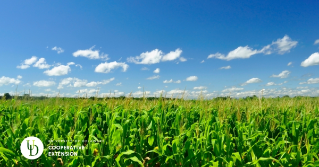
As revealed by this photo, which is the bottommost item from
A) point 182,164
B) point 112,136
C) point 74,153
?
point 182,164

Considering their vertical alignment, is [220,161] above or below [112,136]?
below

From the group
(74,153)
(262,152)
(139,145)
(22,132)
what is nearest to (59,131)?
(22,132)

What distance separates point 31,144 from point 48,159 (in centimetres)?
38

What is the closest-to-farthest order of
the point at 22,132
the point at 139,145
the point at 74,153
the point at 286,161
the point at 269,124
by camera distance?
the point at 286,161 → the point at 74,153 → the point at 139,145 → the point at 22,132 → the point at 269,124

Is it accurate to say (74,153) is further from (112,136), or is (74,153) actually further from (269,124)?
(269,124)

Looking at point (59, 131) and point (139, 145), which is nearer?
point (139, 145)

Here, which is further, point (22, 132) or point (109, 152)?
point (22, 132)

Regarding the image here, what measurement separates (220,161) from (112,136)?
1.59m

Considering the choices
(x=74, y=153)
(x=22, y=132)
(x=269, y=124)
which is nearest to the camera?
(x=74, y=153)

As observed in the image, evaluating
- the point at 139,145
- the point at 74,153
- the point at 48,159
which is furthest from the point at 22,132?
the point at 139,145

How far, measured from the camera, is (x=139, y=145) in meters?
3.11

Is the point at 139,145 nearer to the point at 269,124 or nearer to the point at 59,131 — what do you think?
the point at 59,131

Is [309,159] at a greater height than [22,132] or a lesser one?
lesser

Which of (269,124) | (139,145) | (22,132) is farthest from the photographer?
(269,124)
